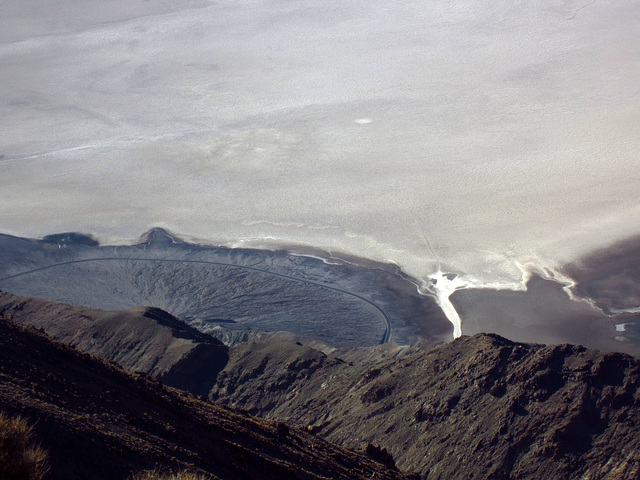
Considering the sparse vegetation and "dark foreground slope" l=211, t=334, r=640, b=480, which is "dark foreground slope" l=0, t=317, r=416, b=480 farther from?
"dark foreground slope" l=211, t=334, r=640, b=480

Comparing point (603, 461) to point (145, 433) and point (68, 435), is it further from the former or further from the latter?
point (68, 435)

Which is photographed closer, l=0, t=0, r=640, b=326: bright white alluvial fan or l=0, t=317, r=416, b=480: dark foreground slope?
l=0, t=317, r=416, b=480: dark foreground slope

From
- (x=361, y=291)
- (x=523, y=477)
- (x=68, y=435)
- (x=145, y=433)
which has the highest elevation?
(x=68, y=435)

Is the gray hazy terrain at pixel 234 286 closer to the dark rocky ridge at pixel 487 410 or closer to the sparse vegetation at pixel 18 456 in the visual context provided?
the dark rocky ridge at pixel 487 410

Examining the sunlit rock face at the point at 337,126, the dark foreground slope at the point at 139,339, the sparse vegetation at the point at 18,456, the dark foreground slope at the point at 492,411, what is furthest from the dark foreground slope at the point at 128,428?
the sunlit rock face at the point at 337,126

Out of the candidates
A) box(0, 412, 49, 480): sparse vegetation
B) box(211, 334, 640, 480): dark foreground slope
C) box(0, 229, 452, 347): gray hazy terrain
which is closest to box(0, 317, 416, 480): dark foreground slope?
box(0, 412, 49, 480): sparse vegetation

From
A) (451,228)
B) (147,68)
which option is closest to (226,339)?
(451,228)
